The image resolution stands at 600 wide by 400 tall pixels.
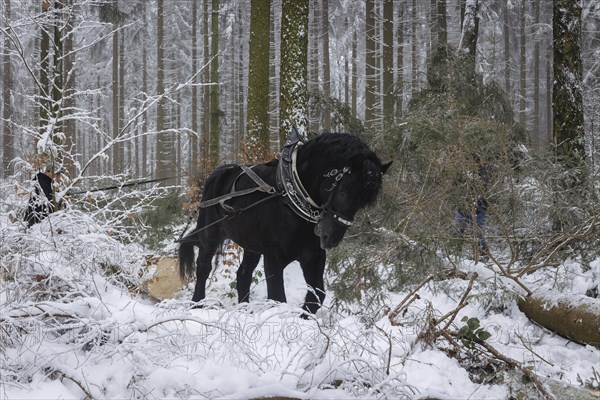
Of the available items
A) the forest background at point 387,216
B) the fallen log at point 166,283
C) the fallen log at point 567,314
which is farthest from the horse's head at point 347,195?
the fallen log at point 166,283

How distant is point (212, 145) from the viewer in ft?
41.9

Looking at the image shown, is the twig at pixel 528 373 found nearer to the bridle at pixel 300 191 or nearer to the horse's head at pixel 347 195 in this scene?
the horse's head at pixel 347 195

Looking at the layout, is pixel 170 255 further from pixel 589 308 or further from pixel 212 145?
pixel 589 308

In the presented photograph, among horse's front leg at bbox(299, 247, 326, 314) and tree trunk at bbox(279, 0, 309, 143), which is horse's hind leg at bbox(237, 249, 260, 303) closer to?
horse's front leg at bbox(299, 247, 326, 314)

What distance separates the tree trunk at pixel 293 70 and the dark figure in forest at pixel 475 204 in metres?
2.83

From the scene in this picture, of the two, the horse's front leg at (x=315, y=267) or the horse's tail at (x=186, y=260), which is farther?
the horse's tail at (x=186, y=260)

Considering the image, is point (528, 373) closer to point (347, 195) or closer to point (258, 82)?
point (347, 195)

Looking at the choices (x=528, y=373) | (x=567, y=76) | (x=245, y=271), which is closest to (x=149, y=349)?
(x=528, y=373)

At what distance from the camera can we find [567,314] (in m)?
4.30

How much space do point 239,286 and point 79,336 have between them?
8.79 feet

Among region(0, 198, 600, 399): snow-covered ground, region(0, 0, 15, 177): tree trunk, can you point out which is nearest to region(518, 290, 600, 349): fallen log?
region(0, 198, 600, 399): snow-covered ground

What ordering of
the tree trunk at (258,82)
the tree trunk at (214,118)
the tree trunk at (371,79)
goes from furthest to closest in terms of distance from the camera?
the tree trunk at (371,79) → the tree trunk at (214,118) → the tree trunk at (258,82)

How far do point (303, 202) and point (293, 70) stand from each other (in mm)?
4507

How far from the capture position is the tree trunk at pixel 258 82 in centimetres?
845
